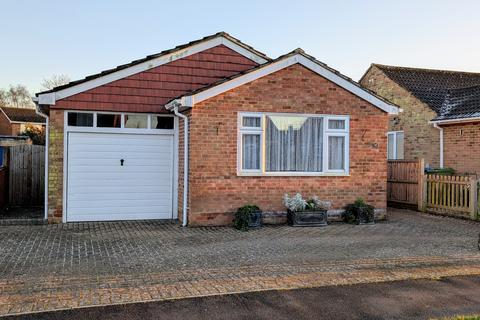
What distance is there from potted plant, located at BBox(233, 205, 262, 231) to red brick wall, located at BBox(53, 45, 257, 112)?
3.54 m

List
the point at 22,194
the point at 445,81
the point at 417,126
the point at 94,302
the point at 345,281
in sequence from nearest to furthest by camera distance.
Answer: the point at 94,302 < the point at 345,281 < the point at 22,194 < the point at 417,126 < the point at 445,81

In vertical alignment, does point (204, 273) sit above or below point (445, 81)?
below

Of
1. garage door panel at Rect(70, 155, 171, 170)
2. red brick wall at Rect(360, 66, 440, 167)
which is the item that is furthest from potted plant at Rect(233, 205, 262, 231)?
red brick wall at Rect(360, 66, 440, 167)

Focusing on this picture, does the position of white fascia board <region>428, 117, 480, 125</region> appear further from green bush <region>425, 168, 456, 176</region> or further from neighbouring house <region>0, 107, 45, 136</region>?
neighbouring house <region>0, 107, 45, 136</region>

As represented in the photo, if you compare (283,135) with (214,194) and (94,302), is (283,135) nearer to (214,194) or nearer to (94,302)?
(214,194)

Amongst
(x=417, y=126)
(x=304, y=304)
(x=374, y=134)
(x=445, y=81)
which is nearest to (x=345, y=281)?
(x=304, y=304)

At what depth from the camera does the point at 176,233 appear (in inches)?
398

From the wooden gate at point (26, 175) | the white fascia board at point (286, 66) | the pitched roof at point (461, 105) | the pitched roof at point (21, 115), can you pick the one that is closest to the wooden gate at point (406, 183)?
the pitched roof at point (461, 105)

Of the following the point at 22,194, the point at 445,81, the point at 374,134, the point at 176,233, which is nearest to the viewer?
the point at 176,233

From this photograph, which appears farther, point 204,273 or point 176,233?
point 176,233

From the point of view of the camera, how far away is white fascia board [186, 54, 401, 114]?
10852mm

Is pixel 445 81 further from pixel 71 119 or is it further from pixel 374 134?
pixel 71 119

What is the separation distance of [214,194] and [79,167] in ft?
11.5

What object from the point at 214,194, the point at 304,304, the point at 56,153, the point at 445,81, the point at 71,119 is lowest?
the point at 304,304
